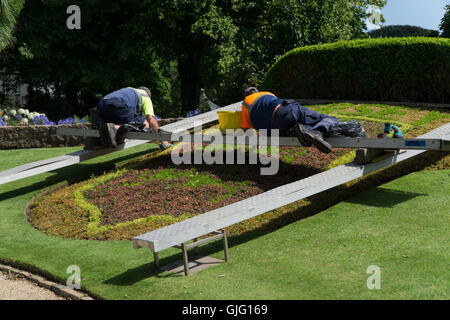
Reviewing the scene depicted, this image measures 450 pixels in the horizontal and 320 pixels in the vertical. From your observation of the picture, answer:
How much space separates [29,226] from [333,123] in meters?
5.22

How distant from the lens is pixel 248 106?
8359 millimetres

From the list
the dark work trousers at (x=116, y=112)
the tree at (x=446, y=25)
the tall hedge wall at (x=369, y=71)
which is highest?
the tree at (x=446, y=25)

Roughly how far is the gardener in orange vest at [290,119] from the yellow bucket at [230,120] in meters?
0.76

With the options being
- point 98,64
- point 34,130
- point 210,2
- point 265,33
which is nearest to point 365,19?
point 265,33

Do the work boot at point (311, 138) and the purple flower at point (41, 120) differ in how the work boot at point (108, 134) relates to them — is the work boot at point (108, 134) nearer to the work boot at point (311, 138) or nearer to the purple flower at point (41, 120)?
the work boot at point (311, 138)

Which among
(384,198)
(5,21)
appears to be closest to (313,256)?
(384,198)

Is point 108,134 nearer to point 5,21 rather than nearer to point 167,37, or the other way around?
point 5,21

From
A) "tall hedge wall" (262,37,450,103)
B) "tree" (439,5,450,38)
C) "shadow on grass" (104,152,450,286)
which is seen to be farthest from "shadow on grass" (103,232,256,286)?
"tree" (439,5,450,38)

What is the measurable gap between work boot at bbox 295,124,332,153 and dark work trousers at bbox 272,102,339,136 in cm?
20

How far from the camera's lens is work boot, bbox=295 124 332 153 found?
24.6 ft

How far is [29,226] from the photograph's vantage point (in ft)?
26.7

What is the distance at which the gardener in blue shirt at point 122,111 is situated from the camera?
9.69 metres

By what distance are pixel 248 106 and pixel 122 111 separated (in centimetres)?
282

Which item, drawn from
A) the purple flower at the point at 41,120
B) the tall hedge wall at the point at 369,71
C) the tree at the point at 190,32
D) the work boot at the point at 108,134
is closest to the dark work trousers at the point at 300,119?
the work boot at the point at 108,134
